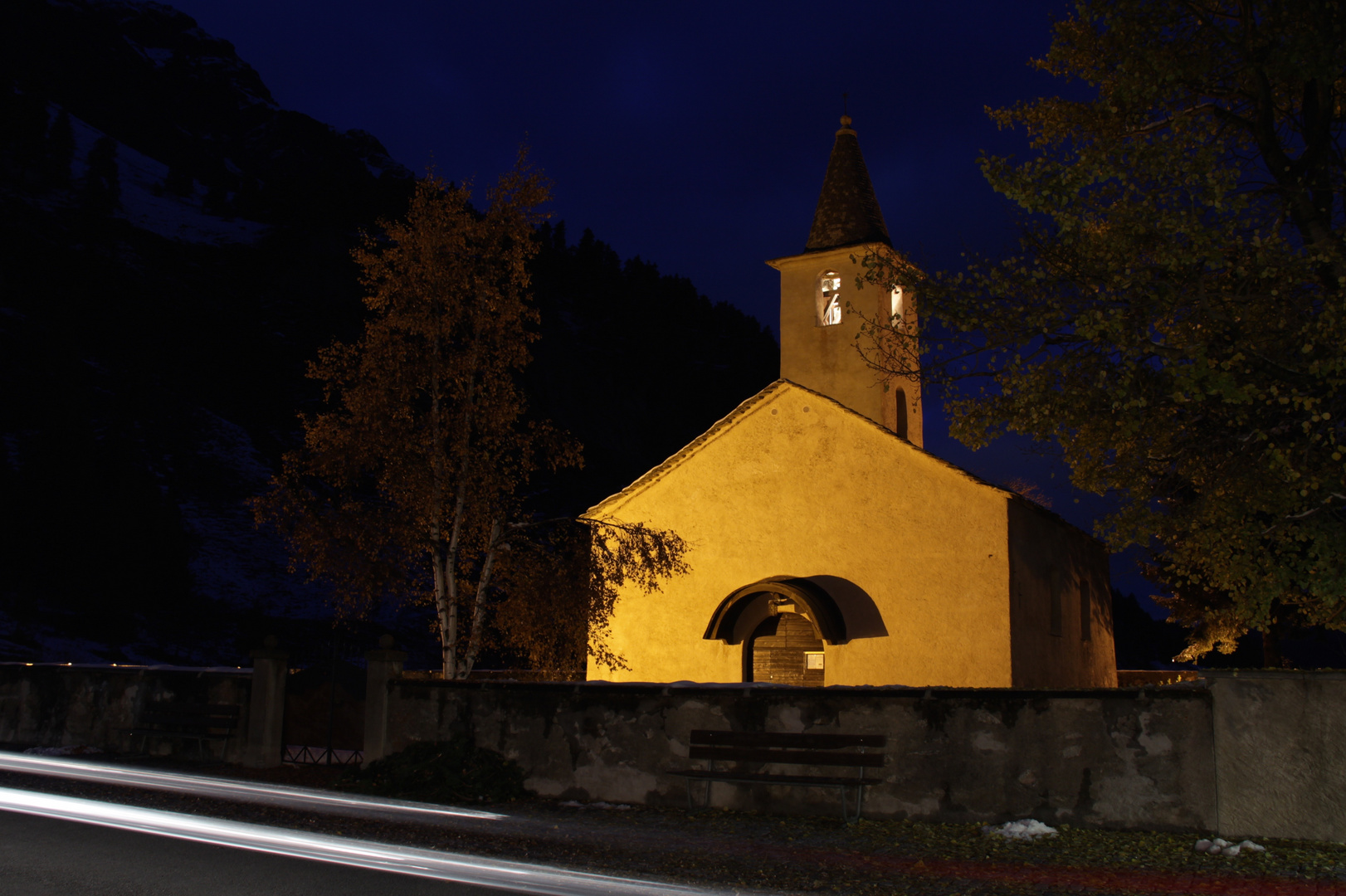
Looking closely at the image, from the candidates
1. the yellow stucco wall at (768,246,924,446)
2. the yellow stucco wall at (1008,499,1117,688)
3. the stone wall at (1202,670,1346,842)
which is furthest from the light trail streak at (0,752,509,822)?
the yellow stucco wall at (768,246,924,446)

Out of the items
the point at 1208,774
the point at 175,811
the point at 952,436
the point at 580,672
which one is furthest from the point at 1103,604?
the point at 175,811

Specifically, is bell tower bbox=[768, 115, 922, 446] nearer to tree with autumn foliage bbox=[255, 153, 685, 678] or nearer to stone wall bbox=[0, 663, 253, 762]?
tree with autumn foliage bbox=[255, 153, 685, 678]

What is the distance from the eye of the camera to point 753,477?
2045cm

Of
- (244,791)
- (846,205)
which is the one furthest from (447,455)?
(846,205)

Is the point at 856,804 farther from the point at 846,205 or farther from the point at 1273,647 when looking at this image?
the point at 1273,647

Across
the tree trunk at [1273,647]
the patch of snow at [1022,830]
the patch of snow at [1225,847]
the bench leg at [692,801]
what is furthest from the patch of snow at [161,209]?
the patch of snow at [1225,847]

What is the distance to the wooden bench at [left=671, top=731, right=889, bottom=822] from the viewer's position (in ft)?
33.1

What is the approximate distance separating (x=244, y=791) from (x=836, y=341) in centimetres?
1693

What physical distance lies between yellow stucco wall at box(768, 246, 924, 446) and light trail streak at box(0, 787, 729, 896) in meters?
16.5

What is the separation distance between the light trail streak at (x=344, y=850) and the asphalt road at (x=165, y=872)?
19 centimetres

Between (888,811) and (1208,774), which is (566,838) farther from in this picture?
(1208,774)

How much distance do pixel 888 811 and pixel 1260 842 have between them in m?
3.32

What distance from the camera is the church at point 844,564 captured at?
17.8m

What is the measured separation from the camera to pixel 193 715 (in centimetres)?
1505
